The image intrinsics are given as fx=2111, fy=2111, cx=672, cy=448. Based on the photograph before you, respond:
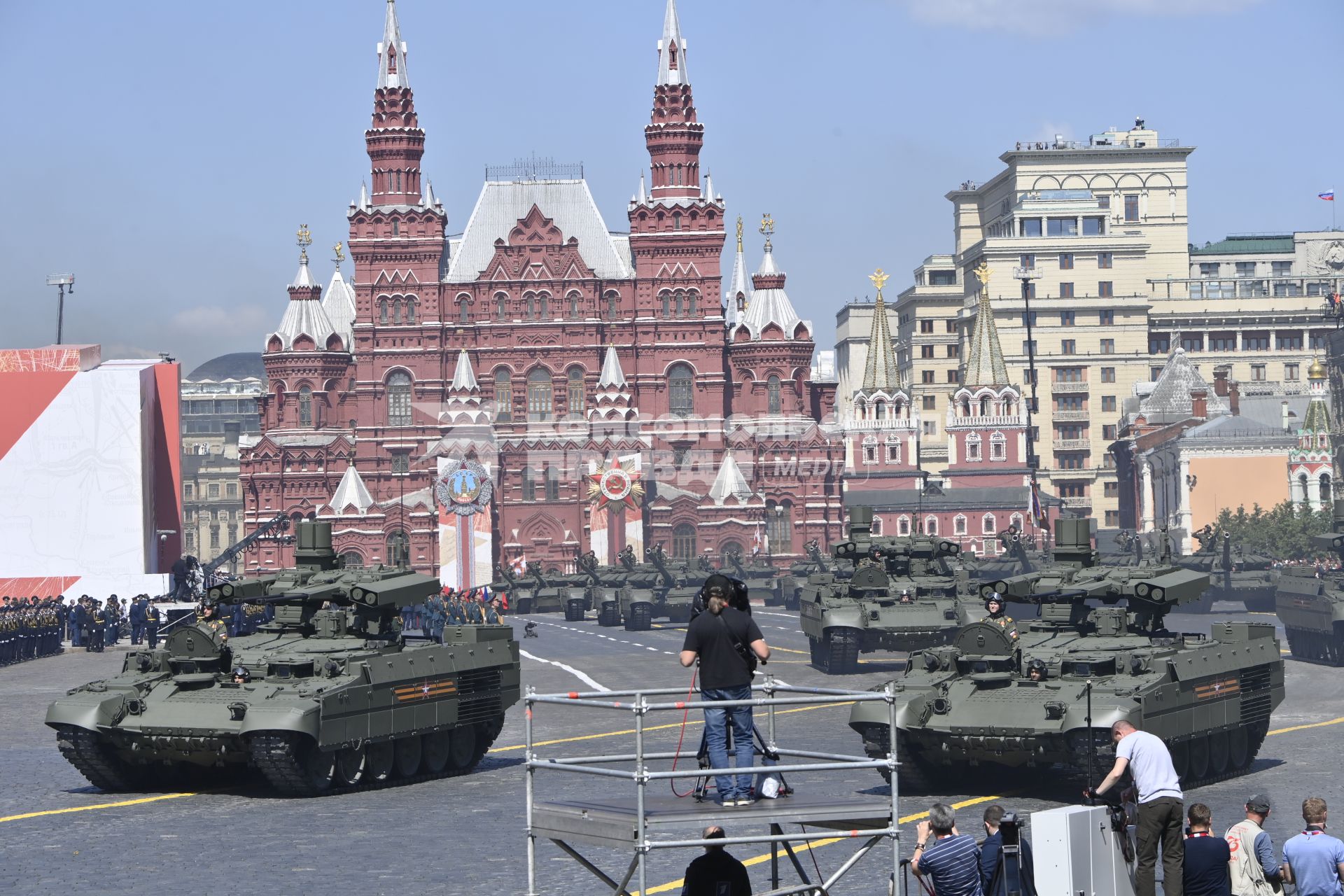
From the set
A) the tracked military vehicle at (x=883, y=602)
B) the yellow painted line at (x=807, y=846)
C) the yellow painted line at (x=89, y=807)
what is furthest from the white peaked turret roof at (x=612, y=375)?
the yellow painted line at (x=807, y=846)

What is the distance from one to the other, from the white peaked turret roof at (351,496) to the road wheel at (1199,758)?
85.6 metres

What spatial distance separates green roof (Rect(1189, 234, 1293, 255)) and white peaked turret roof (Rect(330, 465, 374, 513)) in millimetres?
84563

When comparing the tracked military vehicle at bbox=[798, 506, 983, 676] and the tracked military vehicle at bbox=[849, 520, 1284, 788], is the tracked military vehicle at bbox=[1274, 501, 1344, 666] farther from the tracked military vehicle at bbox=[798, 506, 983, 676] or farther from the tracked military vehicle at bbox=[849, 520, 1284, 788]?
the tracked military vehicle at bbox=[849, 520, 1284, 788]

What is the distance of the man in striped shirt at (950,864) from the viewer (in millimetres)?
13336

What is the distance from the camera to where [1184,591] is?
81.5 feet

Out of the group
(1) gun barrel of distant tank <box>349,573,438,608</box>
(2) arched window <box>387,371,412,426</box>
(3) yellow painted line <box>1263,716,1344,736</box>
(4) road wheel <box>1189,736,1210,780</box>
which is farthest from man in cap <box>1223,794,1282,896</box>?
(2) arched window <box>387,371,412,426</box>

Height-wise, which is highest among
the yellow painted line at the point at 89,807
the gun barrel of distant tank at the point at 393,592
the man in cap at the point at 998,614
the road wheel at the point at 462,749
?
the gun barrel of distant tank at the point at 393,592

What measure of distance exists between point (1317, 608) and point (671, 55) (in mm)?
72653

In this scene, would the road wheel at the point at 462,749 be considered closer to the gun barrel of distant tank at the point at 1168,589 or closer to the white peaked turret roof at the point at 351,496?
the gun barrel of distant tank at the point at 1168,589

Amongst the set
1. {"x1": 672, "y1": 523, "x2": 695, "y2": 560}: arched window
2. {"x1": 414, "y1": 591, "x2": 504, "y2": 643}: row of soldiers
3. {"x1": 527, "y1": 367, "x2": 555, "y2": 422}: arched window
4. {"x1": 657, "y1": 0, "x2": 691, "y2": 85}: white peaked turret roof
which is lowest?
{"x1": 414, "y1": 591, "x2": 504, "y2": 643}: row of soldiers

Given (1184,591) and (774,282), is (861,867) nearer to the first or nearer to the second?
(1184,591)

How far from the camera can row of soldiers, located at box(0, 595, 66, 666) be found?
50.3 metres

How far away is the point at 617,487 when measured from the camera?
103 meters

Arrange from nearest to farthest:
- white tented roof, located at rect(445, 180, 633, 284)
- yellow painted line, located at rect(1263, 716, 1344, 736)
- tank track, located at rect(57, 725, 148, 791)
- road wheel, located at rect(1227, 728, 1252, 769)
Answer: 1. tank track, located at rect(57, 725, 148, 791)
2. road wheel, located at rect(1227, 728, 1252, 769)
3. yellow painted line, located at rect(1263, 716, 1344, 736)
4. white tented roof, located at rect(445, 180, 633, 284)
